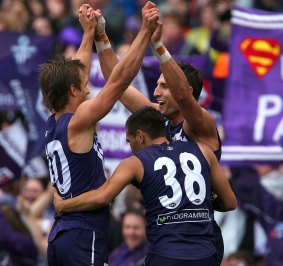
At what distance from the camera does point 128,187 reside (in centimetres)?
1472

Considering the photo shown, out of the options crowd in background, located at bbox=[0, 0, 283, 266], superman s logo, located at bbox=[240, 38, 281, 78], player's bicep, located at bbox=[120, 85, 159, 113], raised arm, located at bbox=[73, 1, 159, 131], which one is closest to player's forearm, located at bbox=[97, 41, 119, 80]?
player's bicep, located at bbox=[120, 85, 159, 113]

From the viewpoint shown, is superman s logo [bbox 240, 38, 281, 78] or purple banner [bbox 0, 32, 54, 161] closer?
superman s logo [bbox 240, 38, 281, 78]

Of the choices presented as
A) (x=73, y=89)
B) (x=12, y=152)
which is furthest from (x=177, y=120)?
(x=12, y=152)

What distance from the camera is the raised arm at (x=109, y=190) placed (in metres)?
9.16

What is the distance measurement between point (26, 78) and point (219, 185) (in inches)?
236

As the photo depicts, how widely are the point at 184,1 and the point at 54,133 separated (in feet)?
33.8

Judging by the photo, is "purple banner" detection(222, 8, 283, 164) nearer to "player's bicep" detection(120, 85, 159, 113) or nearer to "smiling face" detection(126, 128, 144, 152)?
"player's bicep" detection(120, 85, 159, 113)

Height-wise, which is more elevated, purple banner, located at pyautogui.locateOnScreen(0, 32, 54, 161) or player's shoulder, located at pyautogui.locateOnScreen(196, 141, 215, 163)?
player's shoulder, located at pyautogui.locateOnScreen(196, 141, 215, 163)

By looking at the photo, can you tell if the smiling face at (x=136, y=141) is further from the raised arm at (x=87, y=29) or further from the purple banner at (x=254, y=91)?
the purple banner at (x=254, y=91)

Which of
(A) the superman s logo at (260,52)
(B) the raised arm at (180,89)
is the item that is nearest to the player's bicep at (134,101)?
(B) the raised arm at (180,89)

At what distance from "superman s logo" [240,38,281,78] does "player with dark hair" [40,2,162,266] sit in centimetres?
434

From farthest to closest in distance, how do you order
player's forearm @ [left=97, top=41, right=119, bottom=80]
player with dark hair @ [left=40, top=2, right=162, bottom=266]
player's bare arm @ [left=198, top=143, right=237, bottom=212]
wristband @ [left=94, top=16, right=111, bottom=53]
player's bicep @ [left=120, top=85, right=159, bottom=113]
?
player's bicep @ [left=120, top=85, right=159, bottom=113]
player's forearm @ [left=97, top=41, right=119, bottom=80]
wristband @ [left=94, top=16, right=111, bottom=53]
player's bare arm @ [left=198, top=143, right=237, bottom=212]
player with dark hair @ [left=40, top=2, right=162, bottom=266]

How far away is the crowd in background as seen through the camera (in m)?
13.6

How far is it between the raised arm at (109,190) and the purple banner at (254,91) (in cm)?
410
